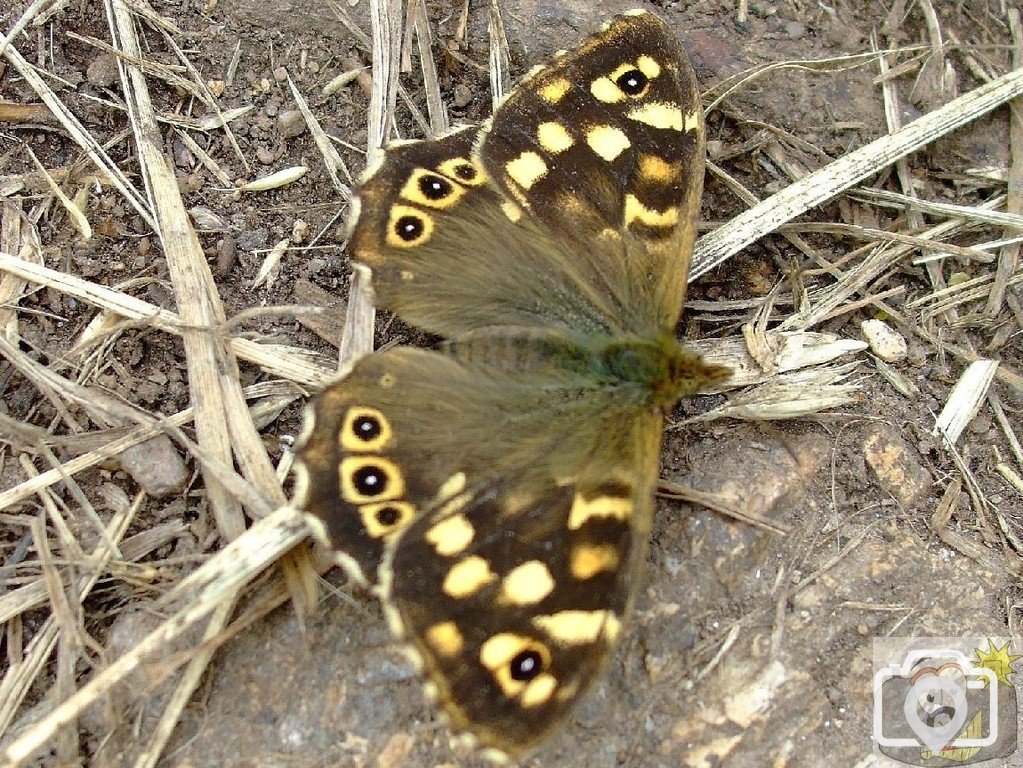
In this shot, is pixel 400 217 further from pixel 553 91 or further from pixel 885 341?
pixel 885 341

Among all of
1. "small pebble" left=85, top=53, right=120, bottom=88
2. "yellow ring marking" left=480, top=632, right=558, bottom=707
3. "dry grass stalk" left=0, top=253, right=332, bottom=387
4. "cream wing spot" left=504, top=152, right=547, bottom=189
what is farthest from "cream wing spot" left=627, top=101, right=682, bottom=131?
"small pebble" left=85, top=53, right=120, bottom=88

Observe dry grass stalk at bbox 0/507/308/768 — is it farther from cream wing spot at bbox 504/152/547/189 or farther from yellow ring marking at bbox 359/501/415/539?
cream wing spot at bbox 504/152/547/189

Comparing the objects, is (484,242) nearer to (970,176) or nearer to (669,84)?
(669,84)

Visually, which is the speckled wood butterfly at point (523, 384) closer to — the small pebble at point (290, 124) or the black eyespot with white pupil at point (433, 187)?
the black eyespot with white pupil at point (433, 187)

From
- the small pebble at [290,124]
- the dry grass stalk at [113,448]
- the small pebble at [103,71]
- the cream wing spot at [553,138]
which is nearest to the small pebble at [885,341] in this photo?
the cream wing spot at [553,138]

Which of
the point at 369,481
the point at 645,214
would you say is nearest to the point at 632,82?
the point at 645,214
